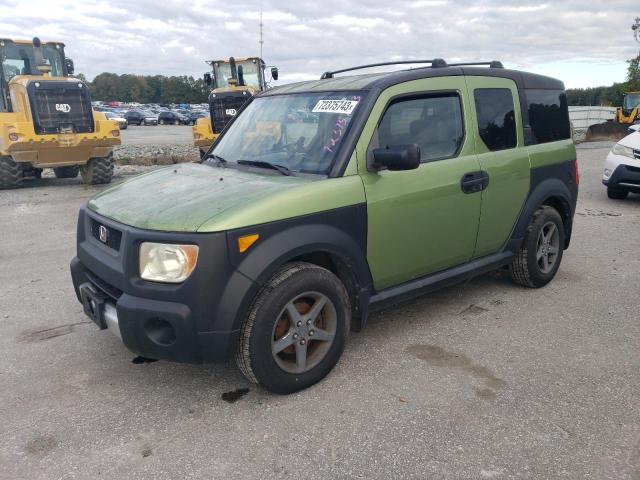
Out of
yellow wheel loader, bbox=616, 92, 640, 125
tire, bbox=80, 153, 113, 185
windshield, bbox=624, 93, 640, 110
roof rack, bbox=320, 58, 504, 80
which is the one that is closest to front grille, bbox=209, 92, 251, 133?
tire, bbox=80, 153, 113, 185

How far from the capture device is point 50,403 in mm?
3119

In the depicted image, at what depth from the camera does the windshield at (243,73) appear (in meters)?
17.2

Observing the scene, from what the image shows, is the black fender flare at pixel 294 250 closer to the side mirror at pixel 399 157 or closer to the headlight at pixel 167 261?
the headlight at pixel 167 261

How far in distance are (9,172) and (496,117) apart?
10289 millimetres

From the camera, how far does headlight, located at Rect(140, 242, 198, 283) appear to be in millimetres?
2773

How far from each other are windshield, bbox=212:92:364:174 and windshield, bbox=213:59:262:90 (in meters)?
13.6

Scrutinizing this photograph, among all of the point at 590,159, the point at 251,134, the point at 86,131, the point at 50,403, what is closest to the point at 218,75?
the point at 86,131

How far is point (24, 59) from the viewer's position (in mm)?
11820

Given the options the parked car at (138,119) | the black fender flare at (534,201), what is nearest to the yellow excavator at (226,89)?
the black fender flare at (534,201)

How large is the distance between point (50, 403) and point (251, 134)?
2280 millimetres

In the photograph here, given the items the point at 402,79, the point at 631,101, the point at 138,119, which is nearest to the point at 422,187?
the point at 402,79

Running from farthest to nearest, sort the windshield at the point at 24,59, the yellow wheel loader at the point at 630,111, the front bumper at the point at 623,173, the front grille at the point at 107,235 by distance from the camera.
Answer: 1. the yellow wheel loader at the point at 630,111
2. the windshield at the point at 24,59
3. the front bumper at the point at 623,173
4. the front grille at the point at 107,235

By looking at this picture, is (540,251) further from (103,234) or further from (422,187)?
(103,234)

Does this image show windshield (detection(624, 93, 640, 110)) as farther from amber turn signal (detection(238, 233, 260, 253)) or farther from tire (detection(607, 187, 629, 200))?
amber turn signal (detection(238, 233, 260, 253))
